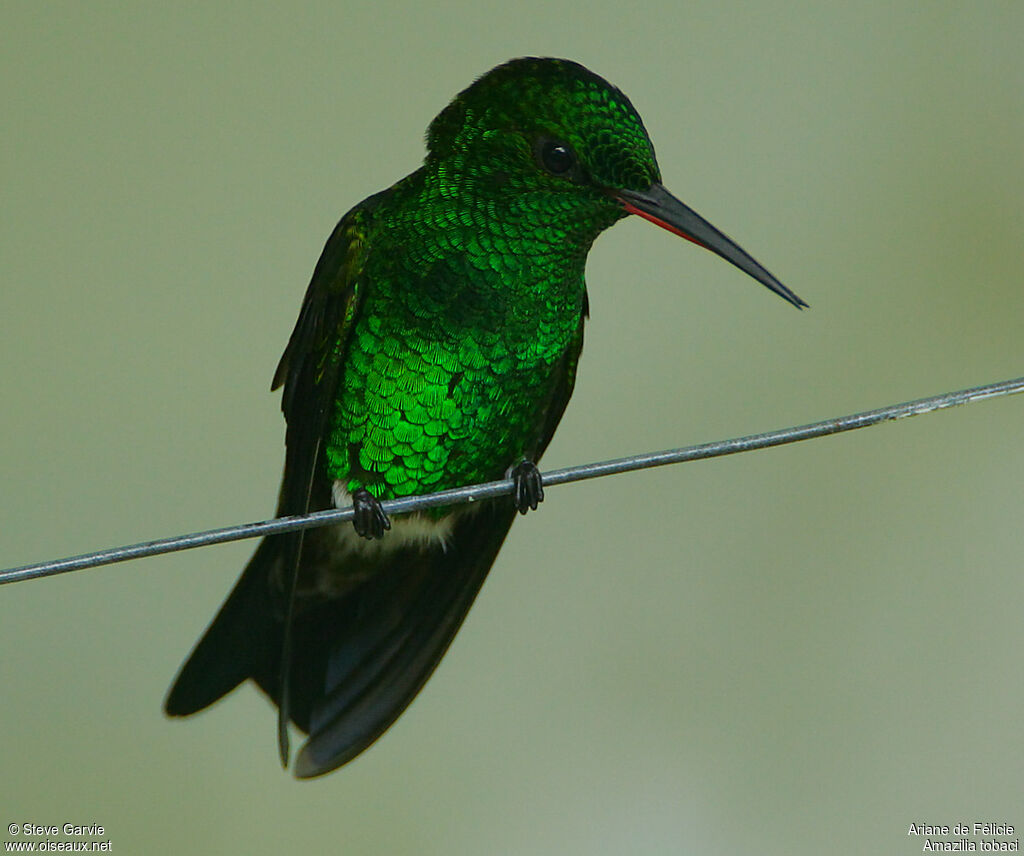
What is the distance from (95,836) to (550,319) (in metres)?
1.12

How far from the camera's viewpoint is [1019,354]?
1.93 meters

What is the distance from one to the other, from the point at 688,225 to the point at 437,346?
0.30 meters

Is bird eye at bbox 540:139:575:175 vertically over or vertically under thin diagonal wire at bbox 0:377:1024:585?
over

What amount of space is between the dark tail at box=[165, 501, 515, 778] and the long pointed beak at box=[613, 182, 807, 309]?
A: 471 mm

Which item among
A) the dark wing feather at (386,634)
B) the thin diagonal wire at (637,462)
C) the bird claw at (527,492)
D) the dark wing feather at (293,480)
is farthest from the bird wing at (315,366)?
the thin diagonal wire at (637,462)

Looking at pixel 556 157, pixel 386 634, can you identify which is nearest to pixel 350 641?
pixel 386 634

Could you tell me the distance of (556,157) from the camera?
3.52 ft

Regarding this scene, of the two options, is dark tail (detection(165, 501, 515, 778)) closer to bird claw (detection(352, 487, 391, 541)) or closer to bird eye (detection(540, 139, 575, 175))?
bird claw (detection(352, 487, 391, 541))

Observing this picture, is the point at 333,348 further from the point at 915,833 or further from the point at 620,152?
the point at 915,833

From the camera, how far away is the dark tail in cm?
130

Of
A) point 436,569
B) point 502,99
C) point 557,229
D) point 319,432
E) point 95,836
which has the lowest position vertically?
point 95,836

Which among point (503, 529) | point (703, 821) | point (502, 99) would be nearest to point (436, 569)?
point (503, 529)

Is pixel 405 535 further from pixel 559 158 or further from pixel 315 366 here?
pixel 559 158

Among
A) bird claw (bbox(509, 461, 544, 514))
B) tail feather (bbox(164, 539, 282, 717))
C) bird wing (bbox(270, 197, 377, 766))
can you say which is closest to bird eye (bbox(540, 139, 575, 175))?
bird wing (bbox(270, 197, 377, 766))
